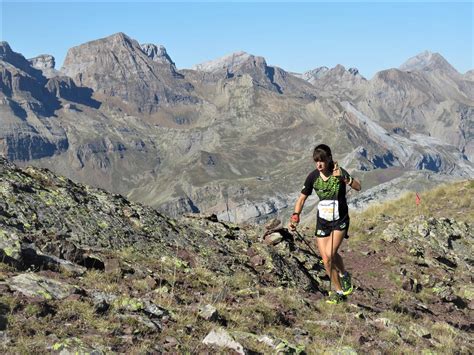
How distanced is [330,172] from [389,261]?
9230mm

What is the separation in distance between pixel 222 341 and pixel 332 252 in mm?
4862

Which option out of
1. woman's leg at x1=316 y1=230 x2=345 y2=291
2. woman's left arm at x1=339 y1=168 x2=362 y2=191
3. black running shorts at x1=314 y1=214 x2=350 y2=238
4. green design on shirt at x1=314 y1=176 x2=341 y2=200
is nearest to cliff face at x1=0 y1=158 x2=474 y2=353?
woman's leg at x1=316 y1=230 x2=345 y2=291

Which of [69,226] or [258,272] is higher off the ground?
[69,226]

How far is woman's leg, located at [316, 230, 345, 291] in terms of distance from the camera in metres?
12.1

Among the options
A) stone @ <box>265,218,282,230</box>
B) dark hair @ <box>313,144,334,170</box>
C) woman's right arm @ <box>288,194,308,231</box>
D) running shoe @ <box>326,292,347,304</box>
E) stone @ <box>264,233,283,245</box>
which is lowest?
running shoe @ <box>326,292,347,304</box>

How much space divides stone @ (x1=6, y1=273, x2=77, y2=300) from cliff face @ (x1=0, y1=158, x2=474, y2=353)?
0.12ft

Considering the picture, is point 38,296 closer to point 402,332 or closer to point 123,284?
point 123,284

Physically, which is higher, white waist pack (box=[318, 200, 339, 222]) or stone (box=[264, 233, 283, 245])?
white waist pack (box=[318, 200, 339, 222])

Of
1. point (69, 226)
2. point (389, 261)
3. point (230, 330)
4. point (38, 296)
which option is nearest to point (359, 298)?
point (389, 261)

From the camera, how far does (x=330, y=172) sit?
40.1 feet

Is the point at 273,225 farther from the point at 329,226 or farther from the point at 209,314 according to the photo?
the point at 209,314

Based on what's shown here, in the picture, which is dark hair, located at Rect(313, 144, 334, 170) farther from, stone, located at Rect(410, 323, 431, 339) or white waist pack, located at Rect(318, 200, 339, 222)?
stone, located at Rect(410, 323, 431, 339)

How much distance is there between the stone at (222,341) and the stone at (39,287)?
8.86 feet

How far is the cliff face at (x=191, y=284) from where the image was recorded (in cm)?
809
